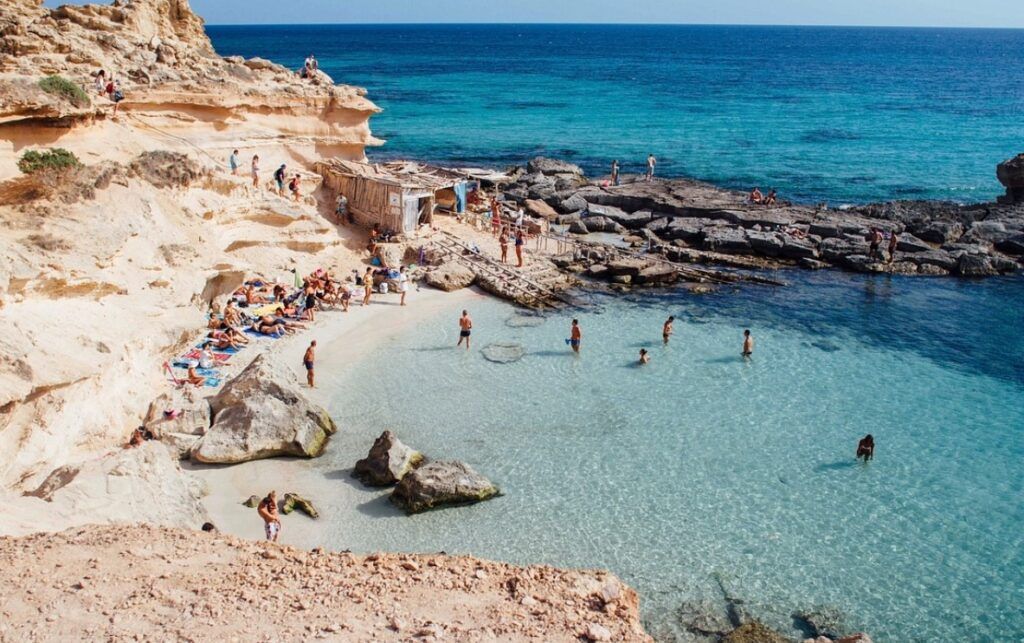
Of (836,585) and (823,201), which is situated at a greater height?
(823,201)

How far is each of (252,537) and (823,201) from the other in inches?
1433

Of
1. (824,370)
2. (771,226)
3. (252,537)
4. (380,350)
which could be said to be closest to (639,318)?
(824,370)

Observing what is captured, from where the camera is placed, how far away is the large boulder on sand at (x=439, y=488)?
1539cm

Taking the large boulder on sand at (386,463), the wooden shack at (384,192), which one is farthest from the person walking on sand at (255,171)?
the large boulder on sand at (386,463)

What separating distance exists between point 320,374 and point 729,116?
2361 inches

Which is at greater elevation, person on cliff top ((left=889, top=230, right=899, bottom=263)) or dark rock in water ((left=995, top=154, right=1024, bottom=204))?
dark rock in water ((left=995, top=154, right=1024, bottom=204))

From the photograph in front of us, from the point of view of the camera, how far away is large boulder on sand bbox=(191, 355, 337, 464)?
16702 millimetres

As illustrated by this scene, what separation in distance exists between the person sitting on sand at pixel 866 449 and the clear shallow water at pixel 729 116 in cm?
2771

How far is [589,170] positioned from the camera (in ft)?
162

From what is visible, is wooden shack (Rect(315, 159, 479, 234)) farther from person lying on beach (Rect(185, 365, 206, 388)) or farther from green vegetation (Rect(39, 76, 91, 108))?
person lying on beach (Rect(185, 365, 206, 388))

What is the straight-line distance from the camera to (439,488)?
1547 centimetres

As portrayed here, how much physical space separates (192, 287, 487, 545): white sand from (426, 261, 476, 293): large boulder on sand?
1.11 feet

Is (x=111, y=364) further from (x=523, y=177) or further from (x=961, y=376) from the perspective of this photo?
(x=523, y=177)

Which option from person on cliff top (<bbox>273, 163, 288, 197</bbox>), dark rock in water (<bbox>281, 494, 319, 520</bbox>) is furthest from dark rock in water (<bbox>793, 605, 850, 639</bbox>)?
person on cliff top (<bbox>273, 163, 288, 197</bbox>)
